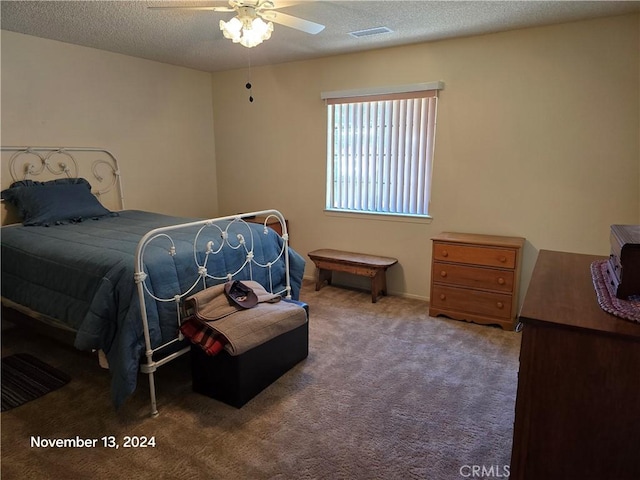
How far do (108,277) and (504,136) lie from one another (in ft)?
10.00

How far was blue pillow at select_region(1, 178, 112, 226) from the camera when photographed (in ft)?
10.3

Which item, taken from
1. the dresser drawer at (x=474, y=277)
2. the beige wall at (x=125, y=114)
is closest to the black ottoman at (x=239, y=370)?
the dresser drawer at (x=474, y=277)

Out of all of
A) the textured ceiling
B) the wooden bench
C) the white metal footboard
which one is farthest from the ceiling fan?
the wooden bench

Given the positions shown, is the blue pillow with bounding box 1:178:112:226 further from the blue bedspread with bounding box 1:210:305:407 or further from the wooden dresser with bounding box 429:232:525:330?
the wooden dresser with bounding box 429:232:525:330

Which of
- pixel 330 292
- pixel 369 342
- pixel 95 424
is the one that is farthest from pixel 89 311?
pixel 330 292

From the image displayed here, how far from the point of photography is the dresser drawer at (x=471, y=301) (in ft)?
10.5

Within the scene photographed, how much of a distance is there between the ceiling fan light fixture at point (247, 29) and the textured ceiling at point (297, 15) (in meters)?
0.29

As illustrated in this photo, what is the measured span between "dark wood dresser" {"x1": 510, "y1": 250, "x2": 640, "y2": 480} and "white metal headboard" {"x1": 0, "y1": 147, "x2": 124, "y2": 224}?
3.80 m

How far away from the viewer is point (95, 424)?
2078 millimetres

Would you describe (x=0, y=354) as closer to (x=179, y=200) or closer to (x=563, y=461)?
(x=179, y=200)

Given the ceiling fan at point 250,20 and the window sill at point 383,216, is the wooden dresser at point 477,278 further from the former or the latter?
the ceiling fan at point 250,20

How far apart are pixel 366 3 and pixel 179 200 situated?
9.87ft

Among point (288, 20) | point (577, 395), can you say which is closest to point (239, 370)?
point (577, 395)

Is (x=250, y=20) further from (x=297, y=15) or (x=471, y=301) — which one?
(x=471, y=301)
